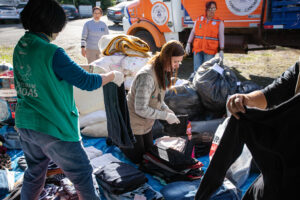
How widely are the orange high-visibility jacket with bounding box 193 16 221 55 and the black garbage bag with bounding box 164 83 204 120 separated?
4.94 feet

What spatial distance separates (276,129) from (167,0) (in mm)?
5079

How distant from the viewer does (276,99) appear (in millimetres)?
1427

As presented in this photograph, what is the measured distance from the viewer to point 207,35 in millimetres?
4629

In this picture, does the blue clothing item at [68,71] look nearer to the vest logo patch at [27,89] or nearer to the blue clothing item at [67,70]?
the blue clothing item at [67,70]

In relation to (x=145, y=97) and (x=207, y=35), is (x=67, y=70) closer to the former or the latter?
(x=145, y=97)

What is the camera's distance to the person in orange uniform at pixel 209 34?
451 centimetres

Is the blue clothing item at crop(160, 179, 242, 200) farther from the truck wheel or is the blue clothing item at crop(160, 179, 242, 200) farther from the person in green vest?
the truck wheel

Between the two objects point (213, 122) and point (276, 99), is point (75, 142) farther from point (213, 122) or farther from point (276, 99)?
point (213, 122)

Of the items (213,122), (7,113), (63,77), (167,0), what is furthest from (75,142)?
(167,0)

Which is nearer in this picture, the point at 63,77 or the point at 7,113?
the point at 63,77

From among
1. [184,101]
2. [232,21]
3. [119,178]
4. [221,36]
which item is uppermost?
[232,21]

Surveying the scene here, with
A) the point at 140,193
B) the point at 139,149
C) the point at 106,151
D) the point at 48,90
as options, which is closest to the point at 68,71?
the point at 48,90

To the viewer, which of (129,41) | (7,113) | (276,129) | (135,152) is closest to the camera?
(276,129)

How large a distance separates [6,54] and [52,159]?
25.9 ft
